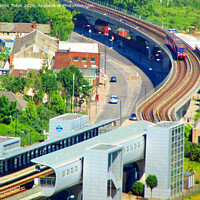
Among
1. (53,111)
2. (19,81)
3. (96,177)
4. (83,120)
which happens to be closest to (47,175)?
(96,177)

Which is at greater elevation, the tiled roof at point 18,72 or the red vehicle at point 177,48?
the red vehicle at point 177,48

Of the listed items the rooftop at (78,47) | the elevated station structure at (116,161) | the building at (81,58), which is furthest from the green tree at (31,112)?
the rooftop at (78,47)

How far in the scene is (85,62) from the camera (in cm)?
18212

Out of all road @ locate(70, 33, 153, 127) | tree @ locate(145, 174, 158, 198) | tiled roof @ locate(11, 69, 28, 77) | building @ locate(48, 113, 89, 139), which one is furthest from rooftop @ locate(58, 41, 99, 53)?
tree @ locate(145, 174, 158, 198)

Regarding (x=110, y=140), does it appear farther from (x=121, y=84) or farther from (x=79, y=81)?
(x=121, y=84)

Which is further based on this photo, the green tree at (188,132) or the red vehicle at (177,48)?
the red vehicle at (177,48)

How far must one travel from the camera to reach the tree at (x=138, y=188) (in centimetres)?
10288

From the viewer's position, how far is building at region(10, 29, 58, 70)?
178250mm

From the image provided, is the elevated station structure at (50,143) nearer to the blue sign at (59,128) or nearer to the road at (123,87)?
the blue sign at (59,128)

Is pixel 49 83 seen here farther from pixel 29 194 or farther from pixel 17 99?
pixel 29 194

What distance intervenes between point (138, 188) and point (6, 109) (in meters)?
39.6

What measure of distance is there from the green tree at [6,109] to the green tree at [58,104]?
12092 mm

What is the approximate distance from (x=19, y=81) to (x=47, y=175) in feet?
232

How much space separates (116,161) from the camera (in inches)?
3735
